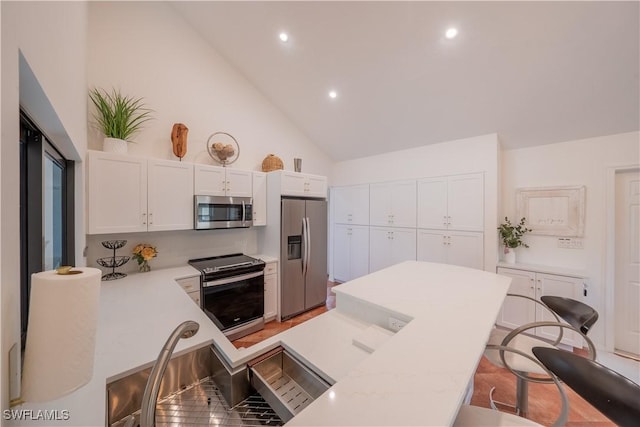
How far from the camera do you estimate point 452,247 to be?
3285mm

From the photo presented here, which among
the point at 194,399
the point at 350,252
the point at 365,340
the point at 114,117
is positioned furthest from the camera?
the point at 350,252

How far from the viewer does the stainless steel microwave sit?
268 cm

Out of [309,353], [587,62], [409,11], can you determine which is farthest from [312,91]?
[309,353]

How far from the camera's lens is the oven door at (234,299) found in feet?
8.21

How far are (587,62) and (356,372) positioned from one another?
3.22 metres

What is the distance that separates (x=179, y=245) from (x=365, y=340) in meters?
2.63

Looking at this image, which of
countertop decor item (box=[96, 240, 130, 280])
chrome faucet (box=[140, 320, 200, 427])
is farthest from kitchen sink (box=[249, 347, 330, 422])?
countertop decor item (box=[96, 240, 130, 280])

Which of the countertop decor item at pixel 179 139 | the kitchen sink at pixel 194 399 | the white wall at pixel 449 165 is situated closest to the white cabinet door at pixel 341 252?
the white wall at pixel 449 165

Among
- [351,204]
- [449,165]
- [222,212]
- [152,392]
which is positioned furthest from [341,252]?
[152,392]

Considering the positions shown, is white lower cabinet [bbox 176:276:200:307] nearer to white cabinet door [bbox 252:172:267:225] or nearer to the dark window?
white cabinet door [bbox 252:172:267:225]

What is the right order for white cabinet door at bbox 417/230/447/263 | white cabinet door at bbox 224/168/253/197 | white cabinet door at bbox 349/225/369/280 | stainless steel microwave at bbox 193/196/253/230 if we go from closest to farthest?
stainless steel microwave at bbox 193/196/253/230 → white cabinet door at bbox 224/168/253/197 → white cabinet door at bbox 417/230/447/263 → white cabinet door at bbox 349/225/369/280

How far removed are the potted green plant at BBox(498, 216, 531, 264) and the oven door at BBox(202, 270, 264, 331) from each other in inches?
127

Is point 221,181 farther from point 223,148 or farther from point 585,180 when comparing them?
point 585,180

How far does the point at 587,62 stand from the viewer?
2062 millimetres
